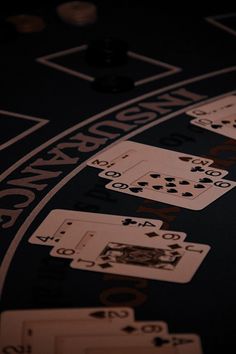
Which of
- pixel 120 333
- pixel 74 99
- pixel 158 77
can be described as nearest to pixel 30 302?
pixel 120 333

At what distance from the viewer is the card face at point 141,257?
4742 millimetres

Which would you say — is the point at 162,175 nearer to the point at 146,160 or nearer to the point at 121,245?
the point at 146,160

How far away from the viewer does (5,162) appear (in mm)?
6016

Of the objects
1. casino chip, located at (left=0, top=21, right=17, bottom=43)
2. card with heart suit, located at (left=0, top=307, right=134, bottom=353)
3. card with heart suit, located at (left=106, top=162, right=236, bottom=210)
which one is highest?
casino chip, located at (left=0, top=21, right=17, bottom=43)

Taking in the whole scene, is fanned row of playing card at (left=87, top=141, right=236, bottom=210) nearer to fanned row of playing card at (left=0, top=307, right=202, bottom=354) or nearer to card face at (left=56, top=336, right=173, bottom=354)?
fanned row of playing card at (left=0, top=307, right=202, bottom=354)

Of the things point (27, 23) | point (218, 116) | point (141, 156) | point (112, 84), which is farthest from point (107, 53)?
point (141, 156)

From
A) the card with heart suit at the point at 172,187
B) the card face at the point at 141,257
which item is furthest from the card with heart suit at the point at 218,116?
the card face at the point at 141,257

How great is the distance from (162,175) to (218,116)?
1.11m

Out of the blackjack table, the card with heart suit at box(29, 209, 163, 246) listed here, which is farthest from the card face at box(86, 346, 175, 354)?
the card with heart suit at box(29, 209, 163, 246)

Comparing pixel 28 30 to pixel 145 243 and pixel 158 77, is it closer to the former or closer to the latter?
pixel 158 77

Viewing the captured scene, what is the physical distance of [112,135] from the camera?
6.43m

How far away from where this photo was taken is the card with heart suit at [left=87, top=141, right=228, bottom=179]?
5.82 m

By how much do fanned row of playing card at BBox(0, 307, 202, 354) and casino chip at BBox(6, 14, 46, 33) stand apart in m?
4.60

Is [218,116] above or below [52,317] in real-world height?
above
